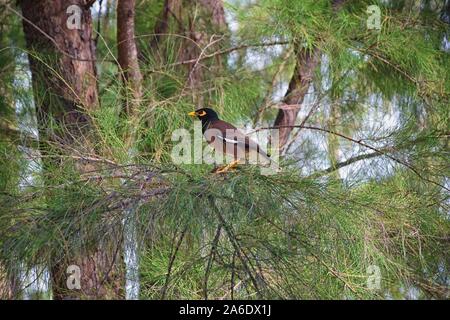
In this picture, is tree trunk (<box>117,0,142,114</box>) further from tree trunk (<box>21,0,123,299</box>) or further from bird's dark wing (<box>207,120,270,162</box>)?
bird's dark wing (<box>207,120,270,162</box>)

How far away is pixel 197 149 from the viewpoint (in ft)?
12.6

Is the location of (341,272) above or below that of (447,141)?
below

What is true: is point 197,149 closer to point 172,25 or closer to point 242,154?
point 242,154

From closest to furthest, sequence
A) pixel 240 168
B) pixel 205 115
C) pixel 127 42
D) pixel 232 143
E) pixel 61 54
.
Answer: pixel 240 168 < pixel 232 143 < pixel 205 115 < pixel 61 54 < pixel 127 42

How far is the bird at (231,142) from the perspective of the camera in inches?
148

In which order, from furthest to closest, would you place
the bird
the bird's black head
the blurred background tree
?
1. the bird's black head
2. the bird
3. the blurred background tree

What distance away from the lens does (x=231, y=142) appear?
379cm

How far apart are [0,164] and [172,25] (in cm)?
184

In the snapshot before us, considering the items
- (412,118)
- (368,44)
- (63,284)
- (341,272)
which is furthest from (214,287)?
(368,44)

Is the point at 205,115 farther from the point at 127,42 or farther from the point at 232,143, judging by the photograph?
the point at 127,42

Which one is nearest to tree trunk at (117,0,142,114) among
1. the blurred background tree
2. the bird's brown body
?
the blurred background tree

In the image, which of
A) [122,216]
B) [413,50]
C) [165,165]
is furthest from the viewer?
[413,50]

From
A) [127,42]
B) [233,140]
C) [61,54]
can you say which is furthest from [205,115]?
[61,54]

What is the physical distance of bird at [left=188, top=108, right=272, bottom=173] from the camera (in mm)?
3752
